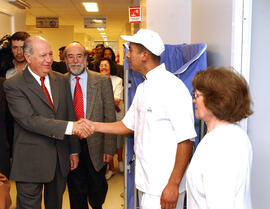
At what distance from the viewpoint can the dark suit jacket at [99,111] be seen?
261 cm

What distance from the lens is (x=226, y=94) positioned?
1.13 meters

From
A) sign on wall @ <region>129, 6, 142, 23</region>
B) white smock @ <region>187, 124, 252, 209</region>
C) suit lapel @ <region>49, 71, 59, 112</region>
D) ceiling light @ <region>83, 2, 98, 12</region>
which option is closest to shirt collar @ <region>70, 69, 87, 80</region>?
suit lapel @ <region>49, 71, 59, 112</region>

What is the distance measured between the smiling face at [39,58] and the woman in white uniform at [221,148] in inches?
52.5

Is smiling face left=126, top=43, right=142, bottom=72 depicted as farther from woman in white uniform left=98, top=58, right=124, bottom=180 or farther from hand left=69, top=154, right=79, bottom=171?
woman in white uniform left=98, top=58, right=124, bottom=180

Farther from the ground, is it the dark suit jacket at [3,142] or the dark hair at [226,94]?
the dark hair at [226,94]

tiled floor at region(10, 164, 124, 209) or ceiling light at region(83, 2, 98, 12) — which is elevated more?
ceiling light at region(83, 2, 98, 12)

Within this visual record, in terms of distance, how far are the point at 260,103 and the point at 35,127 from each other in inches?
56.9

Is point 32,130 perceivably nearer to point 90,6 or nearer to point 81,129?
point 81,129

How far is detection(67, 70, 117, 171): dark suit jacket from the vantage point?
261 cm

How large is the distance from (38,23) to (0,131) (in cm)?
694

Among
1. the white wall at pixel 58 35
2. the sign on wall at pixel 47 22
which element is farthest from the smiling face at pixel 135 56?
the white wall at pixel 58 35

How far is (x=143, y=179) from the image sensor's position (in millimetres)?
1818

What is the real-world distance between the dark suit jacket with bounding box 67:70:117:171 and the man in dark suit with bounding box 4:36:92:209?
354 millimetres

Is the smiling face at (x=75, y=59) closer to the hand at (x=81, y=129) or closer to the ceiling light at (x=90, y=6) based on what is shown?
the hand at (x=81, y=129)
